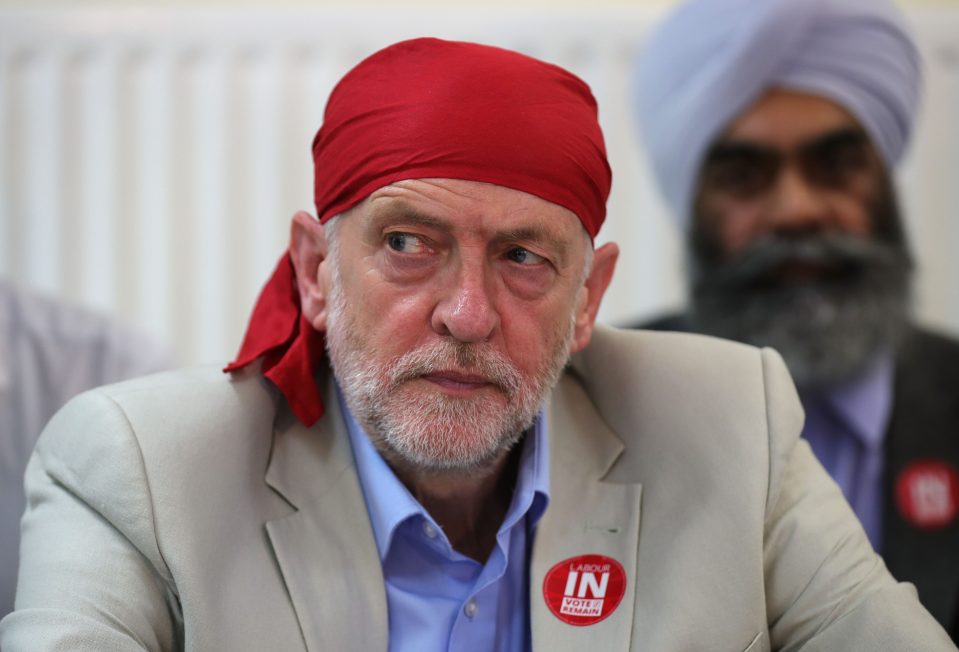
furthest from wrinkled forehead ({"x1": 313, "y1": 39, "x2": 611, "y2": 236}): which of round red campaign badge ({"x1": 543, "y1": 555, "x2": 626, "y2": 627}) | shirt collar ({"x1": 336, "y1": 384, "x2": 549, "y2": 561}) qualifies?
round red campaign badge ({"x1": 543, "y1": 555, "x2": 626, "y2": 627})

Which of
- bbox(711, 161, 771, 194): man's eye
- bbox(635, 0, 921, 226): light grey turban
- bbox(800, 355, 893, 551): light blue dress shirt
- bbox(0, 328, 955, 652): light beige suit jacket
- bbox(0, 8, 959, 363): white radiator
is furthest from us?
bbox(0, 8, 959, 363): white radiator

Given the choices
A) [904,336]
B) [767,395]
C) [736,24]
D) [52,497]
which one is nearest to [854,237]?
[904,336]

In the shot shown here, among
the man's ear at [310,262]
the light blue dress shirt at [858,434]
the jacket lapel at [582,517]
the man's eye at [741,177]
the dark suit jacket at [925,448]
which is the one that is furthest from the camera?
the man's eye at [741,177]

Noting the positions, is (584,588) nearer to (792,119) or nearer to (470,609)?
(470,609)

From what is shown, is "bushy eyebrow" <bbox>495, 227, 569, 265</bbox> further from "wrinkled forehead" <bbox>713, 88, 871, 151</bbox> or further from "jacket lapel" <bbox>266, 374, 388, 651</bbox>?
"wrinkled forehead" <bbox>713, 88, 871, 151</bbox>

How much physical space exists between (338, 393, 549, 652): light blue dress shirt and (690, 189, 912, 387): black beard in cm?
143

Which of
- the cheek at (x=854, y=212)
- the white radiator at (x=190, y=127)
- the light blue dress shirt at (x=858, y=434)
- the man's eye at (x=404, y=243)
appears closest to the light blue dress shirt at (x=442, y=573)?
the man's eye at (x=404, y=243)

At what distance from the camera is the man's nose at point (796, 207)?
2959mm

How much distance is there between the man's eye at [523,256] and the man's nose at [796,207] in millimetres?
1494

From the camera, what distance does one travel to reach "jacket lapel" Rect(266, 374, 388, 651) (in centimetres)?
158

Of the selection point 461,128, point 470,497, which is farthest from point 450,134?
point 470,497

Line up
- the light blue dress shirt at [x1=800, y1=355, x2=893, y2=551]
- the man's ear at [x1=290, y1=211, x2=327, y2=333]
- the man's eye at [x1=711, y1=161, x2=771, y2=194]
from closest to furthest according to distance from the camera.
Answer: the man's ear at [x1=290, y1=211, x2=327, y2=333] → the light blue dress shirt at [x1=800, y1=355, x2=893, y2=551] → the man's eye at [x1=711, y1=161, x2=771, y2=194]

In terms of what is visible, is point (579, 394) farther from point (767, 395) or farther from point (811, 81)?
point (811, 81)

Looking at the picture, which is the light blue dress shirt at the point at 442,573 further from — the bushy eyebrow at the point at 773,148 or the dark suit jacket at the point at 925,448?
the bushy eyebrow at the point at 773,148
